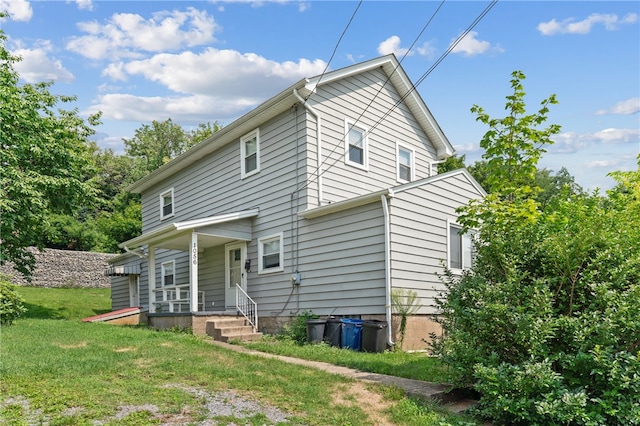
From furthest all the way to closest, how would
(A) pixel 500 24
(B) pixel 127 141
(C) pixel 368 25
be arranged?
(B) pixel 127 141, (C) pixel 368 25, (A) pixel 500 24

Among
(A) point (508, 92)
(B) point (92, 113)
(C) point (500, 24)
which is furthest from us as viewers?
(B) point (92, 113)

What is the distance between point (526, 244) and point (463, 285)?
98 cm

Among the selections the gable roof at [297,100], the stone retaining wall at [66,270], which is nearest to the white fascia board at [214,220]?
the gable roof at [297,100]

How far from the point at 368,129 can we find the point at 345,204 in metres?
3.89

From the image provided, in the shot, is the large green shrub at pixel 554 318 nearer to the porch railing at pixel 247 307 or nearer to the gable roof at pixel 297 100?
the gable roof at pixel 297 100

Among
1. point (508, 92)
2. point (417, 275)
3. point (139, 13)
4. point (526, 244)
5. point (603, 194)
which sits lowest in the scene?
point (417, 275)

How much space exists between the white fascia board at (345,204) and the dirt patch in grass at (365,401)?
5.03 metres

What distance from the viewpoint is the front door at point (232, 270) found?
14781mm

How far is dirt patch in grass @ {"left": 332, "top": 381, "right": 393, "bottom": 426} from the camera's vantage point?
557 centimetres

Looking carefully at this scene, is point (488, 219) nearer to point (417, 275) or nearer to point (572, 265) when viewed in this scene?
point (572, 265)

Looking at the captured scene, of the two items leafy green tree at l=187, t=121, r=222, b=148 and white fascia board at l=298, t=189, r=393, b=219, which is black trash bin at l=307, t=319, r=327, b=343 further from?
leafy green tree at l=187, t=121, r=222, b=148

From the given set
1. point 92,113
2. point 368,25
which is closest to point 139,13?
point 368,25

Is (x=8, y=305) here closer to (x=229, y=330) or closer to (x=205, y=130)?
(x=229, y=330)

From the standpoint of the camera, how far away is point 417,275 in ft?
38.0
